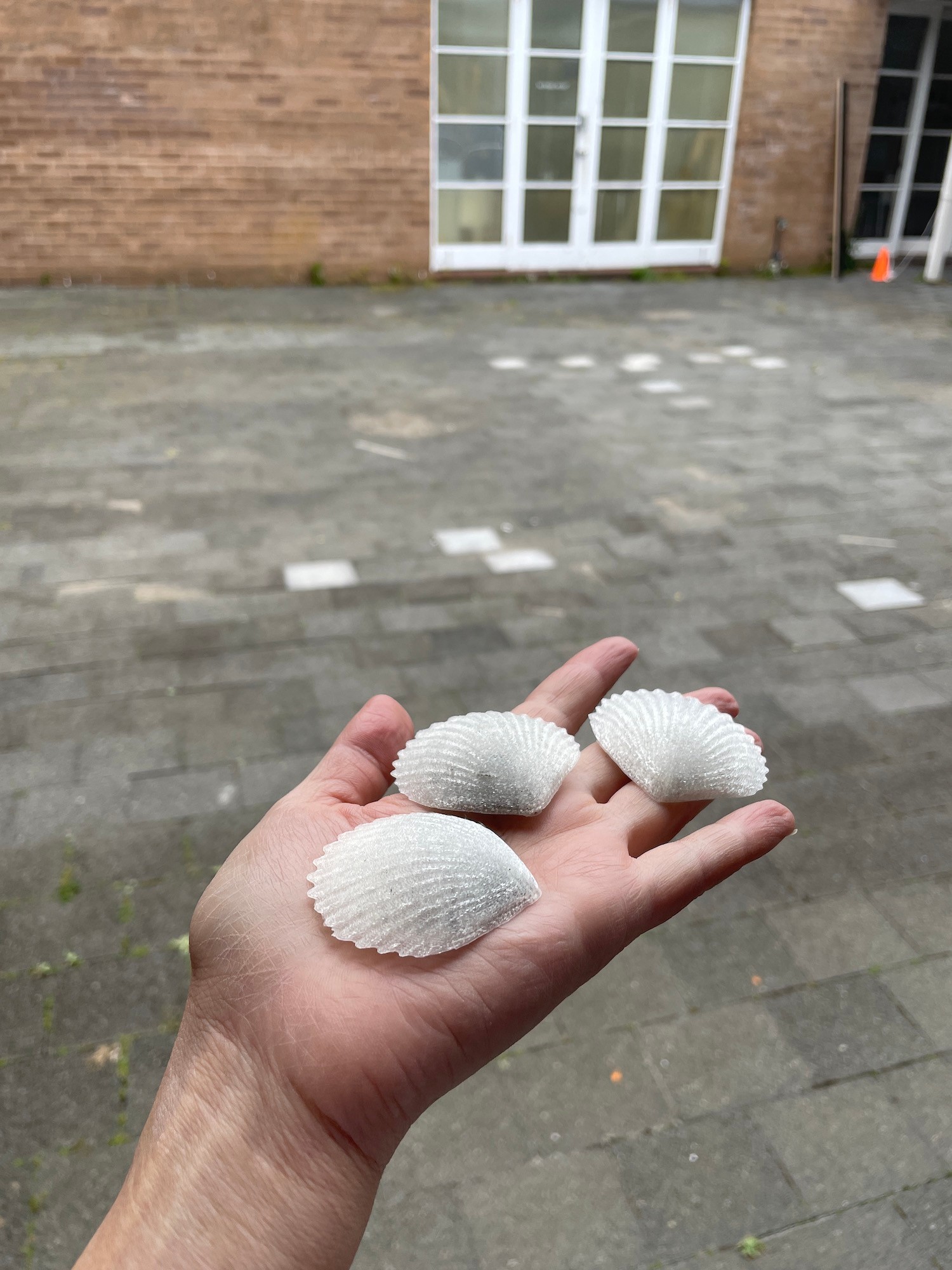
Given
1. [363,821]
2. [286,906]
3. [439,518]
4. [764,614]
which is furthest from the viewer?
[439,518]

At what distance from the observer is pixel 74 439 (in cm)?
500

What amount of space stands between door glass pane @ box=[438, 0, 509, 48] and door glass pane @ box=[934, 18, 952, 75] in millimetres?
4806

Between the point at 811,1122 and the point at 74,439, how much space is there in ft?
15.0

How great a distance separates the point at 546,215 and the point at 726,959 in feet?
27.9

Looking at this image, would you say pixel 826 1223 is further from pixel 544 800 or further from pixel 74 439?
pixel 74 439

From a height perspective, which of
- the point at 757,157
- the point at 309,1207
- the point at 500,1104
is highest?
the point at 757,157

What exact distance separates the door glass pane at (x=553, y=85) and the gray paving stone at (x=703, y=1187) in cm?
897

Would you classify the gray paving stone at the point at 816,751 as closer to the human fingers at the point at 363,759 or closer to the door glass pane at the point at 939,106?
the human fingers at the point at 363,759

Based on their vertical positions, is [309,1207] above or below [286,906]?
below

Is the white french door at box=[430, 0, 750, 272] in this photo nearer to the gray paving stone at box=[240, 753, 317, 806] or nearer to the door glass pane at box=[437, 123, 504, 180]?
the door glass pane at box=[437, 123, 504, 180]

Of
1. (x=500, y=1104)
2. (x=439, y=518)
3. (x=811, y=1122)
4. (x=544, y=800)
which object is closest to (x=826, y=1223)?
(x=811, y=1122)

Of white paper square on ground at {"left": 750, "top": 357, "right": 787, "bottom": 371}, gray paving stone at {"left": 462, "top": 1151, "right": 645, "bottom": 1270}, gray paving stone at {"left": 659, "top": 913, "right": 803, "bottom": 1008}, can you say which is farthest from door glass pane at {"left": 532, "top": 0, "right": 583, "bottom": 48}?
gray paving stone at {"left": 462, "top": 1151, "right": 645, "bottom": 1270}

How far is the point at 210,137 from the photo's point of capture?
8164 mm

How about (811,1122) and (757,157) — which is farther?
(757,157)
